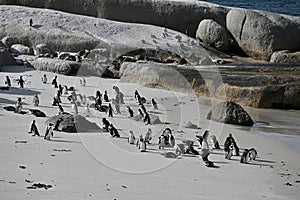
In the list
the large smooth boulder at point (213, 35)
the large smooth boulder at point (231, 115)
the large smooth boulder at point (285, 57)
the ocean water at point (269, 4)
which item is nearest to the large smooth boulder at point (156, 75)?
the large smooth boulder at point (231, 115)

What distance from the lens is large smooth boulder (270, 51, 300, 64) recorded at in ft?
76.2

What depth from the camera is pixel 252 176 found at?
29.1ft

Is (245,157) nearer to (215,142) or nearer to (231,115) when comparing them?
(215,142)

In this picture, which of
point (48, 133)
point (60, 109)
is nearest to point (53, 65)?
point (60, 109)

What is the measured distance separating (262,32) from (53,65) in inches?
418

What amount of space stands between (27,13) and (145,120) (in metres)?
12.4

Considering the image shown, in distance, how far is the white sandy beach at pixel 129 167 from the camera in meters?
7.64

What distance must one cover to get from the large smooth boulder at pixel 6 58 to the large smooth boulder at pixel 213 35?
373 inches

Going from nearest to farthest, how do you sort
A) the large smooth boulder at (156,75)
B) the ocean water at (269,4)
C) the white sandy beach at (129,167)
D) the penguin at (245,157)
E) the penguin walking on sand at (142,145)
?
the white sandy beach at (129,167) → the penguin at (245,157) → the penguin walking on sand at (142,145) → the large smooth boulder at (156,75) → the ocean water at (269,4)

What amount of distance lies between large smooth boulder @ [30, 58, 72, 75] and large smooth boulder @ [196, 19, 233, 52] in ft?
29.9

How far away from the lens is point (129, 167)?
345 inches

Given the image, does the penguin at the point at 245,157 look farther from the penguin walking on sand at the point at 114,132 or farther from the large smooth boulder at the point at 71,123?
the large smooth boulder at the point at 71,123

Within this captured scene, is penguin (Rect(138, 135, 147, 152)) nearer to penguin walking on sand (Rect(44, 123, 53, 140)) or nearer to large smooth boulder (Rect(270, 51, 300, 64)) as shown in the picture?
penguin walking on sand (Rect(44, 123, 53, 140))

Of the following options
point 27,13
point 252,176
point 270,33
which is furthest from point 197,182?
point 270,33
